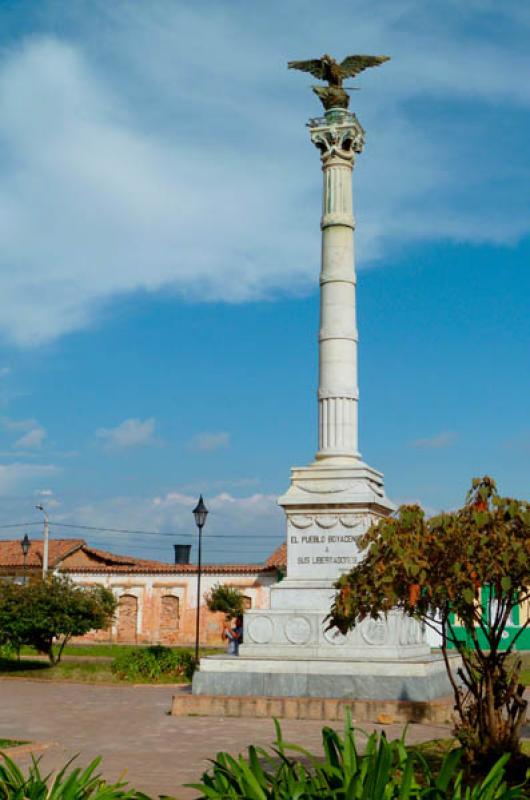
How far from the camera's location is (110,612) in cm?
2583

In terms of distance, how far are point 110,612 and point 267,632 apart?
385 inches

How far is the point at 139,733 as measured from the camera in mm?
13414

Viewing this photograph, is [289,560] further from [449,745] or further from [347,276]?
[449,745]

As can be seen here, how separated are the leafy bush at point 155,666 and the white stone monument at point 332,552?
5.69 metres

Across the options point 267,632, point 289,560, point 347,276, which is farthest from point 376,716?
point 347,276

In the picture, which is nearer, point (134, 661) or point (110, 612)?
point (134, 661)

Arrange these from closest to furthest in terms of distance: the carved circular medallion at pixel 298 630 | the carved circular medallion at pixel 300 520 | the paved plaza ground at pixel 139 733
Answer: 1. the paved plaza ground at pixel 139 733
2. the carved circular medallion at pixel 298 630
3. the carved circular medallion at pixel 300 520

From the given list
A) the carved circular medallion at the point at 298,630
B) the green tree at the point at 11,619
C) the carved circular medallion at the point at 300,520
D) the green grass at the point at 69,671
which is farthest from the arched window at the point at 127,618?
the carved circular medallion at the point at 298,630

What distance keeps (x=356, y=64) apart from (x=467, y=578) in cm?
1542

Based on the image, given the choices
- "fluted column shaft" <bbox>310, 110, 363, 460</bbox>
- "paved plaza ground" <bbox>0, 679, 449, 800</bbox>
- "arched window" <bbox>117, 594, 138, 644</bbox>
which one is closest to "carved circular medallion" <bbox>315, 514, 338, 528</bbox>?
"fluted column shaft" <bbox>310, 110, 363, 460</bbox>

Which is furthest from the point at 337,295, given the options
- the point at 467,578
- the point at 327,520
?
the point at 467,578

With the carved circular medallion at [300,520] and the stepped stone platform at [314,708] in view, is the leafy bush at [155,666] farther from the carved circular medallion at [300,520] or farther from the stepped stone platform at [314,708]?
the stepped stone platform at [314,708]

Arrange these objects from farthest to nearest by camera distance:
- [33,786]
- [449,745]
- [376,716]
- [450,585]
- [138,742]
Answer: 1. [376,716]
2. [138,742]
3. [449,745]
4. [450,585]
5. [33,786]

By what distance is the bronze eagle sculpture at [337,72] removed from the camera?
2075 cm
